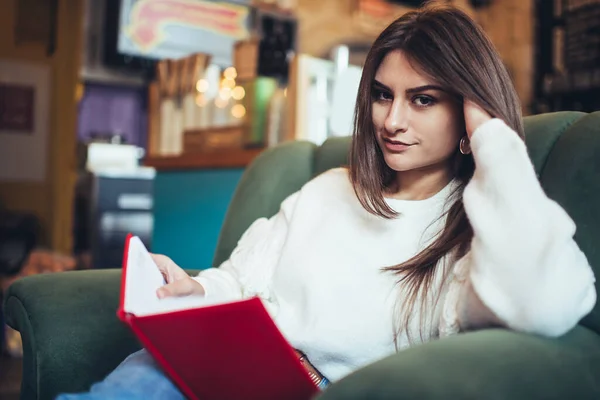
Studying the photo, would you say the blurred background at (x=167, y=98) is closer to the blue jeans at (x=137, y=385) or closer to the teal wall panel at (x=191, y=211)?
the teal wall panel at (x=191, y=211)

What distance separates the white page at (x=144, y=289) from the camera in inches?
31.1

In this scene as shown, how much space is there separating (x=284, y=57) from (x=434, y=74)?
55.7 inches

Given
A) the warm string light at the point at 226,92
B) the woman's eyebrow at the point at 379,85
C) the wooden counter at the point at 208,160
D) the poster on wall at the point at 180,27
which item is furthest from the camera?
the poster on wall at the point at 180,27

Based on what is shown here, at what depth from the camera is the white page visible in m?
0.79

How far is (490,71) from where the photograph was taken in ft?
3.24

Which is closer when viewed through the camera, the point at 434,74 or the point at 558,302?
the point at 558,302

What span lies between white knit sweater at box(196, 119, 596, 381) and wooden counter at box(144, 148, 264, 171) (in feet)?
2.69

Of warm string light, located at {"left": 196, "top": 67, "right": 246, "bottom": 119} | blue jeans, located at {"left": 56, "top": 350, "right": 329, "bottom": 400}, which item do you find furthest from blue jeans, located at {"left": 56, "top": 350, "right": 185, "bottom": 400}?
warm string light, located at {"left": 196, "top": 67, "right": 246, "bottom": 119}

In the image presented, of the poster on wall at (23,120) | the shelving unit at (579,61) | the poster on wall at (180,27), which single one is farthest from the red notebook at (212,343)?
the poster on wall at (23,120)

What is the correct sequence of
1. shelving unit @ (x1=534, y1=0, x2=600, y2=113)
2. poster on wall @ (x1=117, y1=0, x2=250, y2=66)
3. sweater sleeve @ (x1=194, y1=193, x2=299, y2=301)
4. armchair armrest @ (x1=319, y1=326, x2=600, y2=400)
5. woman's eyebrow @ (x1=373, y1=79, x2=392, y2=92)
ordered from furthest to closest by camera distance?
poster on wall @ (x1=117, y1=0, x2=250, y2=66) → shelving unit @ (x1=534, y1=0, x2=600, y2=113) → sweater sleeve @ (x1=194, y1=193, x2=299, y2=301) → woman's eyebrow @ (x1=373, y1=79, x2=392, y2=92) → armchair armrest @ (x1=319, y1=326, x2=600, y2=400)

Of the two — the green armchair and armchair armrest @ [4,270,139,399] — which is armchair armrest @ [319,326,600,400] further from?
armchair armrest @ [4,270,139,399]

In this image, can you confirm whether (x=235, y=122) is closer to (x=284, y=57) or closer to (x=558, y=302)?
(x=284, y=57)

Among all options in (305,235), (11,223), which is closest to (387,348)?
(305,235)

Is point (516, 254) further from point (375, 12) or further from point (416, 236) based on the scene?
point (375, 12)
